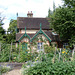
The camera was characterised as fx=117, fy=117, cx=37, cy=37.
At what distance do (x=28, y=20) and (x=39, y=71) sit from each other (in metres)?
19.3

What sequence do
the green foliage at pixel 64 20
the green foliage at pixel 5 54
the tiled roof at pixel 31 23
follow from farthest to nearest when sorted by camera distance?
the tiled roof at pixel 31 23, the green foliage at pixel 64 20, the green foliage at pixel 5 54

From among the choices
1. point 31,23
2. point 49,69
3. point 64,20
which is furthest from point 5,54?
point 31,23

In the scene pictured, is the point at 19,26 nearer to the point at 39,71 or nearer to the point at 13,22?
the point at 13,22

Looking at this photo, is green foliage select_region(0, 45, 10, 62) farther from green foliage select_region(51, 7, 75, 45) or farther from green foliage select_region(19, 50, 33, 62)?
green foliage select_region(51, 7, 75, 45)

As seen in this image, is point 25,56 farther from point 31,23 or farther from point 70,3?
point 31,23

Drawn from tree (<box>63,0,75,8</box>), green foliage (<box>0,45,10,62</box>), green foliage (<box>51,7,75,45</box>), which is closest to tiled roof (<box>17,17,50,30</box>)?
tree (<box>63,0,75,8</box>)

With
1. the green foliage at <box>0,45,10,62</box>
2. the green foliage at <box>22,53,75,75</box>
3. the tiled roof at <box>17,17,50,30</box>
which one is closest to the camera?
the green foliage at <box>22,53,75,75</box>

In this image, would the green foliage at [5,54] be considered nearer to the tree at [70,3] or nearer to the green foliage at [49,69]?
the green foliage at [49,69]

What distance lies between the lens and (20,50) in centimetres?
1048

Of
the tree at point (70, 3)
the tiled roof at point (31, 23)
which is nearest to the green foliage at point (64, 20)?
the tree at point (70, 3)

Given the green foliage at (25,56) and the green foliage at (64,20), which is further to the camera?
the green foliage at (64,20)

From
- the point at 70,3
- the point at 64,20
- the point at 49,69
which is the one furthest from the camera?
the point at 70,3

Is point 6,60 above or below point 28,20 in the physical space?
below

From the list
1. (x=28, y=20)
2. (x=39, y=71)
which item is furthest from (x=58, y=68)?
(x=28, y=20)
